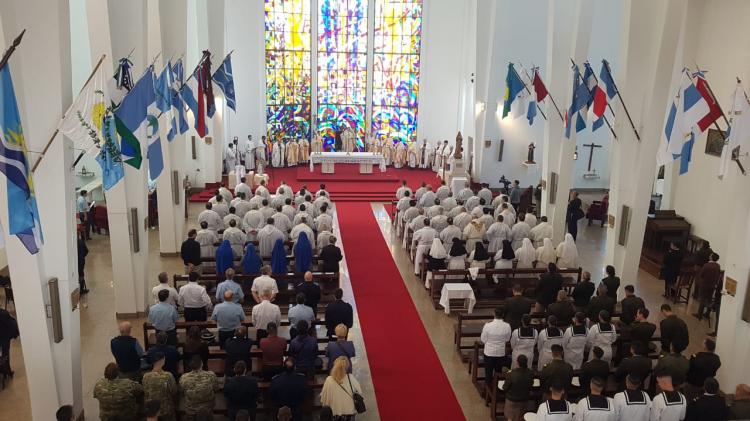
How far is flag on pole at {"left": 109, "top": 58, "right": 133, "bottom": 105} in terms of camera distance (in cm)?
1155

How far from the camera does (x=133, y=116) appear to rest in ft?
33.7

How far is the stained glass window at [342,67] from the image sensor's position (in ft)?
91.7

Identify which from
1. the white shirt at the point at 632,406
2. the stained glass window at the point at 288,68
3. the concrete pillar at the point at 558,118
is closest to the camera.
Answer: the white shirt at the point at 632,406

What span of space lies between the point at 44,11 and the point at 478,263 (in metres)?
10.2

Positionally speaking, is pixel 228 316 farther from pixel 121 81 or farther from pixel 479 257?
pixel 479 257

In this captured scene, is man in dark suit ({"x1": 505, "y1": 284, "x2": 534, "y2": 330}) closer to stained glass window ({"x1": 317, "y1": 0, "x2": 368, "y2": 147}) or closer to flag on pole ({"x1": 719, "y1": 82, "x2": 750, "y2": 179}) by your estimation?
flag on pole ({"x1": 719, "y1": 82, "x2": 750, "y2": 179})

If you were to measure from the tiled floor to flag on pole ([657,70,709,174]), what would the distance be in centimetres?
419

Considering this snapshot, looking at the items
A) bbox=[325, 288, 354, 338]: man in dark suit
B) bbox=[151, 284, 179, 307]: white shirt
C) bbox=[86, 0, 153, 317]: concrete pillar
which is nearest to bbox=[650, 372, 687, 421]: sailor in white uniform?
bbox=[325, 288, 354, 338]: man in dark suit

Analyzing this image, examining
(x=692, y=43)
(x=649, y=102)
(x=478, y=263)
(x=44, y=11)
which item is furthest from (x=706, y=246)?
(x=44, y=11)

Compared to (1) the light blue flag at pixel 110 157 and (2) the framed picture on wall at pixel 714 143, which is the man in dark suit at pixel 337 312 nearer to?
(1) the light blue flag at pixel 110 157

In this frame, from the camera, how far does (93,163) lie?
24047 millimetres

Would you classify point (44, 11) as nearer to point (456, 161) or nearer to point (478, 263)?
point (478, 263)

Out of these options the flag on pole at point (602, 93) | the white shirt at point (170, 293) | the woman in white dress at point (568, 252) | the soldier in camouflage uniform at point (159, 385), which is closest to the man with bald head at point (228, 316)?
the white shirt at point (170, 293)

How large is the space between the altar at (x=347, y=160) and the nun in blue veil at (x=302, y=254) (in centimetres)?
1204
